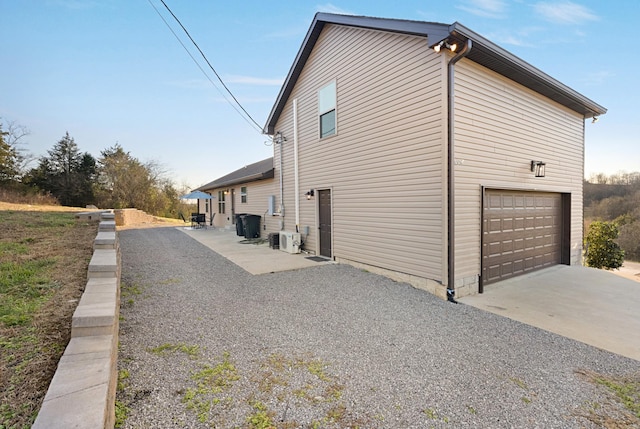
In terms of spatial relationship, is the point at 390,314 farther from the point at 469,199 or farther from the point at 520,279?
the point at 520,279

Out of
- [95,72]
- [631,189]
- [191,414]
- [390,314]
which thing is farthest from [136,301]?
[631,189]

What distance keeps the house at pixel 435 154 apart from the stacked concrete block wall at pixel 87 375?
4.56 meters

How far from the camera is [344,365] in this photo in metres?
2.68

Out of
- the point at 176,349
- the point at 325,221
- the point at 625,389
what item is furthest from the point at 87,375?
the point at 325,221

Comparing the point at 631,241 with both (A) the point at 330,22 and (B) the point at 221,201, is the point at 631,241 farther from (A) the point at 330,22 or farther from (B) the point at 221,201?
(B) the point at 221,201

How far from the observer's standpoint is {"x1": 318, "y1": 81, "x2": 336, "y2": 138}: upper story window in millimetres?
7453

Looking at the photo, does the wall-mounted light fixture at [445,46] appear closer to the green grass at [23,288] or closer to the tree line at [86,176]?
the green grass at [23,288]

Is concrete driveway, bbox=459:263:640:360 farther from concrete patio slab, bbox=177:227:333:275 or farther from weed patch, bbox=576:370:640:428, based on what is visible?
concrete patio slab, bbox=177:227:333:275

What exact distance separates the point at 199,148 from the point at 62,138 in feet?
51.6

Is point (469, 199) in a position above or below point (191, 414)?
above

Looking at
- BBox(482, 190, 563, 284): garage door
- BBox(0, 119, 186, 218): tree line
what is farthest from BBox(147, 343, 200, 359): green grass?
BBox(0, 119, 186, 218): tree line

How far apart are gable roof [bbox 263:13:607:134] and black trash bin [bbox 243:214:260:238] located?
5737 millimetres

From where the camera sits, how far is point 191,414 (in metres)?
1.97

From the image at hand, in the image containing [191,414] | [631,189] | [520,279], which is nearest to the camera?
[191,414]
